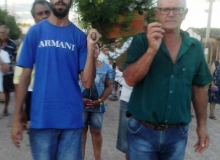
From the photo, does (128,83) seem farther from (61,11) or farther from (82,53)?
(61,11)

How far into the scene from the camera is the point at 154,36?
10.0ft

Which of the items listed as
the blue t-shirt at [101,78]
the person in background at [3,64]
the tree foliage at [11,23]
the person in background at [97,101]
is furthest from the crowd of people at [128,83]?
the tree foliage at [11,23]

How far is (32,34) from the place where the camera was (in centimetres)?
348

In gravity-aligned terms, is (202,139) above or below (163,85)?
below

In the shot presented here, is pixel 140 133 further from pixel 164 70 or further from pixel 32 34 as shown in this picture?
pixel 32 34

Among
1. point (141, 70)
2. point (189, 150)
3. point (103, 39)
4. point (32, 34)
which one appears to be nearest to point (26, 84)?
point (32, 34)

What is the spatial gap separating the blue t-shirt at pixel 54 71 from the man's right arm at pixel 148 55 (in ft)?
1.66

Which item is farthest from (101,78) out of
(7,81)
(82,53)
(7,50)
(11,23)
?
(11,23)

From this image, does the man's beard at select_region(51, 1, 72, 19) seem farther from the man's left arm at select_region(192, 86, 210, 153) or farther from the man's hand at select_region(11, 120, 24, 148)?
the man's left arm at select_region(192, 86, 210, 153)

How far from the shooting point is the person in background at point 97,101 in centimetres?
571

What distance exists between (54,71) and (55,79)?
63mm

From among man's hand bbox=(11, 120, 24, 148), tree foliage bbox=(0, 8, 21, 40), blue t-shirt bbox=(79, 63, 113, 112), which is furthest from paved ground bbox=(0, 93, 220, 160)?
tree foliage bbox=(0, 8, 21, 40)

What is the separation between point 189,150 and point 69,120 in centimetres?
462

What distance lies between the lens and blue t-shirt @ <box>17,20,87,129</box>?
3.43 metres
